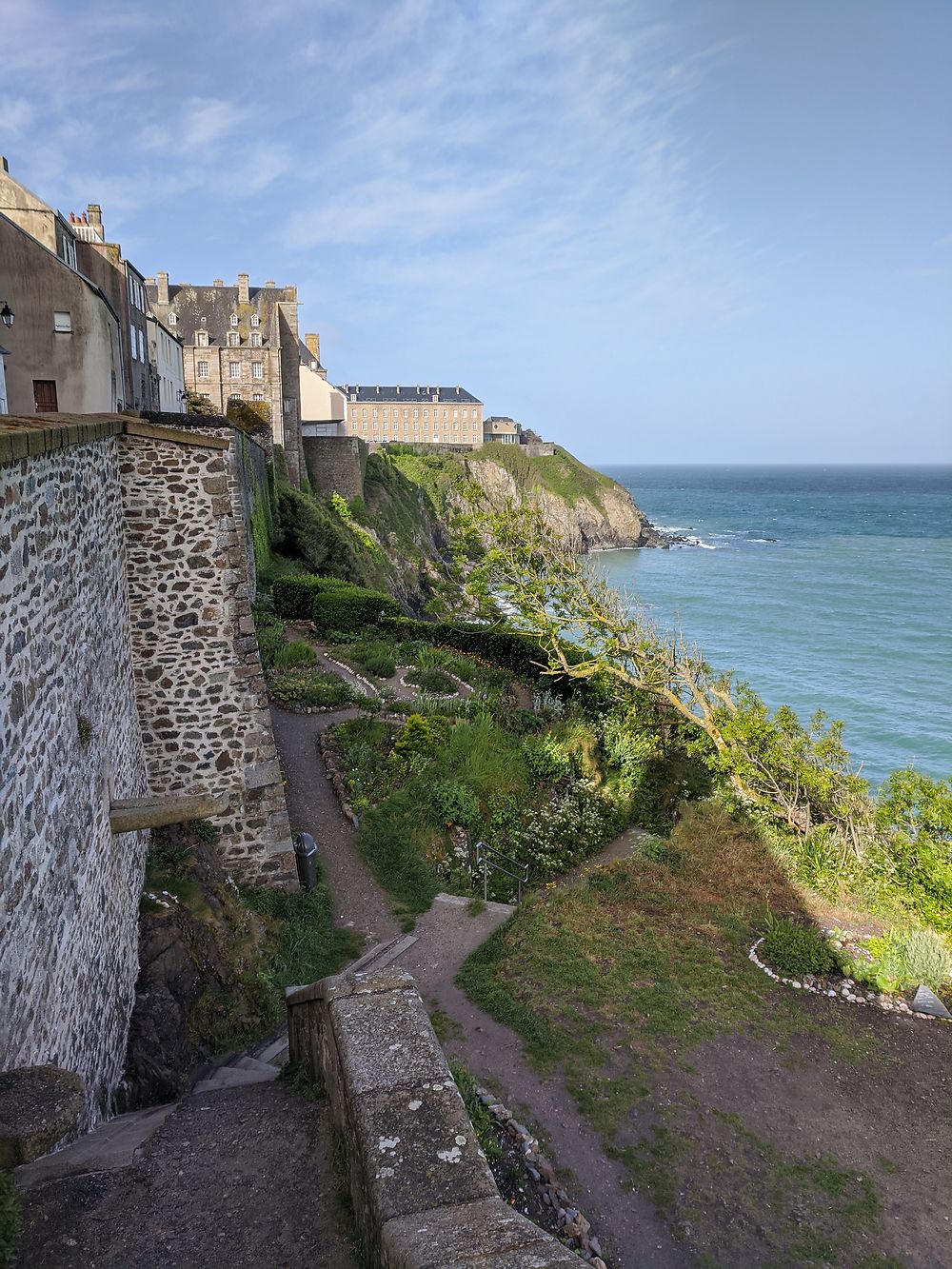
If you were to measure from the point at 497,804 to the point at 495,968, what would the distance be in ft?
16.1

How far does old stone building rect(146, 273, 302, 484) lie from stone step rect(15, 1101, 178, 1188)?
38.5 m

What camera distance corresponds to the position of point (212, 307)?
49.7 m

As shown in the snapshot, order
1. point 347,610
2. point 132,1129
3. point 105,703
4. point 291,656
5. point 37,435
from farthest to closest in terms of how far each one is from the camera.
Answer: point 347,610, point 291,656, point 105,703, point 132,1129, point 37,435

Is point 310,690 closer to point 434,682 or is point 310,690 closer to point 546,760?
point 434,682

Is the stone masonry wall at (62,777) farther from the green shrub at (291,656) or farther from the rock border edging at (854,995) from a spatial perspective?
the green shrub at (291,656)

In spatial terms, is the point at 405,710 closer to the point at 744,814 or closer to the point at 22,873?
the point at 744,814

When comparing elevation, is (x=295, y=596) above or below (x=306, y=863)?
above

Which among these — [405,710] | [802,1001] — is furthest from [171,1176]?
[405,710]

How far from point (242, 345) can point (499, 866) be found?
42.9 m

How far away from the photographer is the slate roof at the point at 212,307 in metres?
49.0

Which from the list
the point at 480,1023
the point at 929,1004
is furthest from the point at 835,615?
the point at 480,1023

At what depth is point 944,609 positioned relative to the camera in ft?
174

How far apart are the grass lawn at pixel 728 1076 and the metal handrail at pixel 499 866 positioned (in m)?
0.73

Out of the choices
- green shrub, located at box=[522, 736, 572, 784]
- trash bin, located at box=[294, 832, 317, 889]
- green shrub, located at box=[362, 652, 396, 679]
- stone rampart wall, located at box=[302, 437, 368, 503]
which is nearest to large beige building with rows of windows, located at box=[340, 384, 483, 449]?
stone rampart wall, located at box=[302, 437, 368, 503]
